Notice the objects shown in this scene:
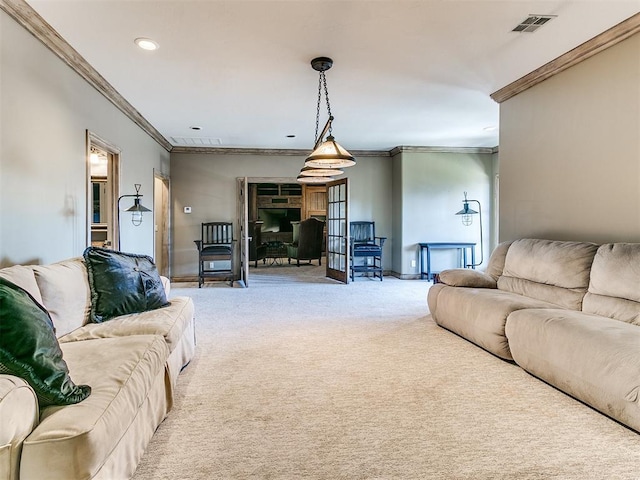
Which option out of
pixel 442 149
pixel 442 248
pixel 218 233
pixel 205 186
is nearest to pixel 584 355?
pixel 442 248

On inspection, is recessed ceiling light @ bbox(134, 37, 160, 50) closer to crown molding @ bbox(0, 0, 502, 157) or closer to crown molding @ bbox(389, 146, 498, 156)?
crown molding @ bbox(0, 0, 502, 157)

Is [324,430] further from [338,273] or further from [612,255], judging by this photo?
[338,273]

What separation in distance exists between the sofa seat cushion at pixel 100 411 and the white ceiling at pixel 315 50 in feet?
7.24

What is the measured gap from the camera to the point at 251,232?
9719mm

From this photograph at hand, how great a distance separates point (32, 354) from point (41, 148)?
6.71 feet

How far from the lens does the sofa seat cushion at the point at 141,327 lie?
88.3 inches

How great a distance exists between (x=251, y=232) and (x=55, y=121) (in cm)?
679

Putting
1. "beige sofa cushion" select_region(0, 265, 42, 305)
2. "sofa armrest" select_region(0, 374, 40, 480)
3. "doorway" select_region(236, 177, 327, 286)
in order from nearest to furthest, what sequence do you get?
"sofa armrest" select_region(0, 374, 40, 480) < "beige sofa cushion" select_region(0, 265, 42, 305) < "doorway" select_region(236, 177, 327, 286)

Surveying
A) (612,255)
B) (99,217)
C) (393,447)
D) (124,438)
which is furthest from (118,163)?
(612,255)

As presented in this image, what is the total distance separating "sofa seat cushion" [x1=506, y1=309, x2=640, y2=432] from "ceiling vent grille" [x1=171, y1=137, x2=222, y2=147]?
18.5 ft

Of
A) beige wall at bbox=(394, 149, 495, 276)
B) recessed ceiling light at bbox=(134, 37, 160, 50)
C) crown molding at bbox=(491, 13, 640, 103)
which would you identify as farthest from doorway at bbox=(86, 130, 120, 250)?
beige wall at bbox=(394, 149, 495, 276)

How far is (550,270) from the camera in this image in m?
3.15

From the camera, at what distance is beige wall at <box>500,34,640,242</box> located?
9.61 ft

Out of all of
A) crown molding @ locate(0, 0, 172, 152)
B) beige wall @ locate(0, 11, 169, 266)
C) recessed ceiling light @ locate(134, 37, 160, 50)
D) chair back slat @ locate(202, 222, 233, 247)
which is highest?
recessed ceiling light @ locate(134, 37, 160, 50)
